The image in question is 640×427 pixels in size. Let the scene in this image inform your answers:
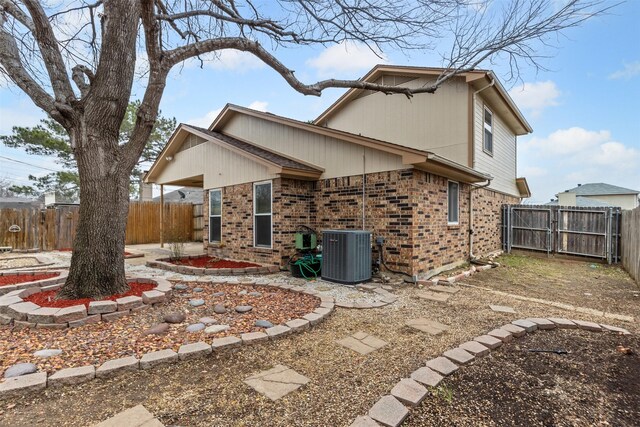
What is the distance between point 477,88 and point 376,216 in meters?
5.16

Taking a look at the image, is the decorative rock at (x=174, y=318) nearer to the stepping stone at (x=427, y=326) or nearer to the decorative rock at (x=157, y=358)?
the decorative rock at (x=157, y=358)

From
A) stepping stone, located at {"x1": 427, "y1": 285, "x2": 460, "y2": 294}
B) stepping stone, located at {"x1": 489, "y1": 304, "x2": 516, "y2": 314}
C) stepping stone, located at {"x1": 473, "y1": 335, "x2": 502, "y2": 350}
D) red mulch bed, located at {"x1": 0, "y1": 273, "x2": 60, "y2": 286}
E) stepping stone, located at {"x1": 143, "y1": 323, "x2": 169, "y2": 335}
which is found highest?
red mulch bed, located at {"x1": 0, "y1": 273, "x2": 60, "y2": 286}

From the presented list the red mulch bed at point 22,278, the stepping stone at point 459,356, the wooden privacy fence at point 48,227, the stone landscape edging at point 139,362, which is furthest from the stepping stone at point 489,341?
the wooden privacy fence at point 48,227

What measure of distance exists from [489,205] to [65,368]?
1101cm

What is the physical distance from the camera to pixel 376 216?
6.57 meters

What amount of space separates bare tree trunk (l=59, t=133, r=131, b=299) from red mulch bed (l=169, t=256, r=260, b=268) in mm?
3206

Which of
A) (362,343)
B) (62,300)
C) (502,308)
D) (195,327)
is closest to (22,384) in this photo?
(195,327)

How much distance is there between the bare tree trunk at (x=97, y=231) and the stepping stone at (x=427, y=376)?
13.2ft

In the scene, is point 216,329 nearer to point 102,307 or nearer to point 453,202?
point 102,307

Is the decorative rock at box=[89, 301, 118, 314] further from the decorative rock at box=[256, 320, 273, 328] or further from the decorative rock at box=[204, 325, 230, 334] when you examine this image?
the decorative rock at box=[256, 320, 273, 328]

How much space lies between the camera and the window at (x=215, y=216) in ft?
29.8

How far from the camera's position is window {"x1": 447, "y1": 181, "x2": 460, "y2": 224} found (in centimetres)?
764

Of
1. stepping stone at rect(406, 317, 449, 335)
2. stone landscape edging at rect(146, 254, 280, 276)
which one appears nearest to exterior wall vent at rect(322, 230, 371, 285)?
stone landscape edging at rect(146, 254, 280, 276)

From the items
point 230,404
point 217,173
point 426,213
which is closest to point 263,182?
point 217,173
